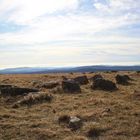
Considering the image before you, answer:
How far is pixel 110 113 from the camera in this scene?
23.4 m

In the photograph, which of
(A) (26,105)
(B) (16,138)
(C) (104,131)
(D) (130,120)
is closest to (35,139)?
(B) (16,138)

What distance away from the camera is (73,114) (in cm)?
2342

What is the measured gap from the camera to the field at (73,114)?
19141mm

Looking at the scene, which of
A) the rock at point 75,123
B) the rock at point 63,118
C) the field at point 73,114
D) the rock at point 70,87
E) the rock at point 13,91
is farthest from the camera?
the rock at point 70,87

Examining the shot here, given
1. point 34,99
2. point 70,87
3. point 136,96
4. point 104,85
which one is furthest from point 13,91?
point 136,96

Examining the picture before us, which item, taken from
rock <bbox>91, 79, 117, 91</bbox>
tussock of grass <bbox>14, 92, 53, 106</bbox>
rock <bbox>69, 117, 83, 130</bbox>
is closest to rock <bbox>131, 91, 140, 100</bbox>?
rock <bbox>91, 79, 117, 91</bbox>

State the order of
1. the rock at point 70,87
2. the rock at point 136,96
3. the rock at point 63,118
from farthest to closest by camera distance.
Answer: the rock at point 70,87
the rock at point 136,96
the rock at point 63,118

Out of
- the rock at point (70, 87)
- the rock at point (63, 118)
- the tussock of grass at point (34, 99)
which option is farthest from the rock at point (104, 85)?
the rock at point (63, 118)

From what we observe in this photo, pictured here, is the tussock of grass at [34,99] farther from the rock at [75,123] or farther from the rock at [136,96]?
the rock at [75,123]

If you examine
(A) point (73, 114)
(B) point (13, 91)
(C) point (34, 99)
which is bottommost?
(A) point (73, 114)

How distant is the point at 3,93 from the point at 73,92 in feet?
22.5

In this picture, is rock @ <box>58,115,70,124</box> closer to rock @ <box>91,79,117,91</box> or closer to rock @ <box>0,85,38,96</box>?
rock @ <box>0,85,38,96</box>

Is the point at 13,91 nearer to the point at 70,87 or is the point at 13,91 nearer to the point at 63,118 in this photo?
the point at 70,87

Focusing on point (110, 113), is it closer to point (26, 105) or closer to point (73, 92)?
point (26, 105)
